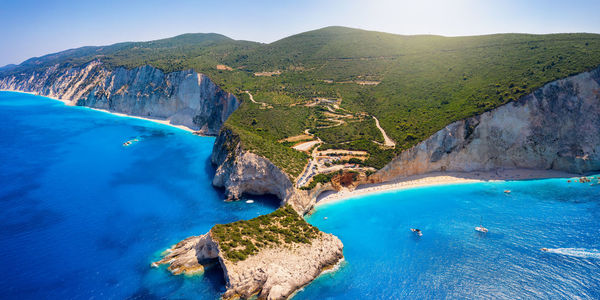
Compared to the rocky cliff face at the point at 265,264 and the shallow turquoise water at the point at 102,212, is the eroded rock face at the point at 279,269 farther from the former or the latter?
the shallow turquoise water at the point at 102,212

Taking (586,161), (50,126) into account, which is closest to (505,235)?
(586,161)

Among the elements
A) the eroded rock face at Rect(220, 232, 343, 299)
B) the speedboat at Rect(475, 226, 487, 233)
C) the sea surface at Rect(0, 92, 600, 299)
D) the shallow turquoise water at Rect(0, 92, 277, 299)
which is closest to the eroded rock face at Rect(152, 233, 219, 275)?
the sea surface at Rect(0, 92, 600, 299)

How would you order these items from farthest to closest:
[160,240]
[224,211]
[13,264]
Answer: [224,211], [160,240], [13,264]

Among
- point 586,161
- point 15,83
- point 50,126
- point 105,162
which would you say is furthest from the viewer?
point 15,83

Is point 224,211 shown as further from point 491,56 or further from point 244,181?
point 491,56

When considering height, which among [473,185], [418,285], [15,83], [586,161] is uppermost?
[15,83]

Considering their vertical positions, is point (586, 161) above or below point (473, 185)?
above

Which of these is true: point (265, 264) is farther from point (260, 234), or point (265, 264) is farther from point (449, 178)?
point (449, 178)
